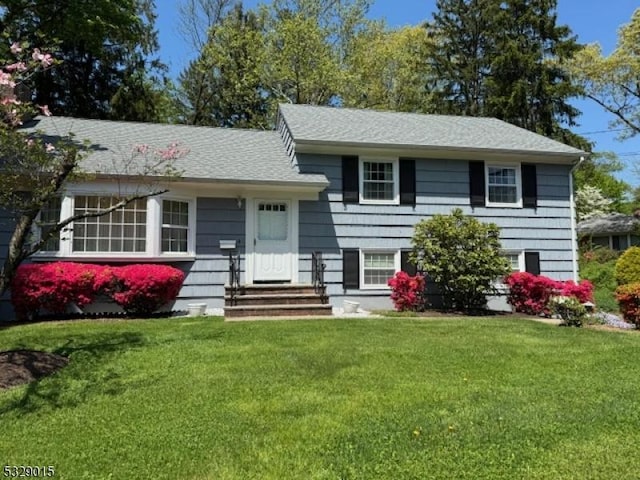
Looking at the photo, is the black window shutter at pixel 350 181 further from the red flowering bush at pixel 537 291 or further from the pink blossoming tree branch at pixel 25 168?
the pink blossoming tree branch at pixel 25 168

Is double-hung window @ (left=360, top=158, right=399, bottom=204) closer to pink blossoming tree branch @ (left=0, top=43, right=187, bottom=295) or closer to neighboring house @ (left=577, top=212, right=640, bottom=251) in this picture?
pink blossoming tree branch @ (left=0, top=43, right=187, bottom=295)

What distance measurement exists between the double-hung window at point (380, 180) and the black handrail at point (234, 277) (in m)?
3.53

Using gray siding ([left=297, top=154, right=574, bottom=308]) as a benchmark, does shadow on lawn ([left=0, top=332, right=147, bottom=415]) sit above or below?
below

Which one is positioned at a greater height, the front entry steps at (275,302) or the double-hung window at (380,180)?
the double-hung window at (380,180)

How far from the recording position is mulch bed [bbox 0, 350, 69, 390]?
15.7ft

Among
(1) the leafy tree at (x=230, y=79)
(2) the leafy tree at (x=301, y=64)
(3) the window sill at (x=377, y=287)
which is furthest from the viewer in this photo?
(1) the leafy tree at (x=230, y=79)

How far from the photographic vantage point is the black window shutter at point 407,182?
11.8 m

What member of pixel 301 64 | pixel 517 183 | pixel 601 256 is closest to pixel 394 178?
pixel 517 183

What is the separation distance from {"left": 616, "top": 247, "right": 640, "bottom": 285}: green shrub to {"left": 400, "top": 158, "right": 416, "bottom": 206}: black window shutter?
6.17 m

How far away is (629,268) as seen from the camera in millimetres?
12633

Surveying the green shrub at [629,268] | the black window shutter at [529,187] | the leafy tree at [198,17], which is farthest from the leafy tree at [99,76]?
the green shrub at [629,268]

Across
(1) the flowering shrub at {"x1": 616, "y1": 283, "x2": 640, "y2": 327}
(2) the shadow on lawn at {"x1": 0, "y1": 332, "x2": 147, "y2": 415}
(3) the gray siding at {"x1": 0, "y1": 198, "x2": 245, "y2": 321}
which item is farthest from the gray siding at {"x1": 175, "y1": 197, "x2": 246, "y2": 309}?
(1) the flowering shrub at {"x1": 616, "y1": 283, "x2": 640, "y2": 327}

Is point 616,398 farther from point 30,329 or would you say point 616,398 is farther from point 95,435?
point 30,329

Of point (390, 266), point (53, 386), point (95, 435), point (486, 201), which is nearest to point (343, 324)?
point (390, 266)
